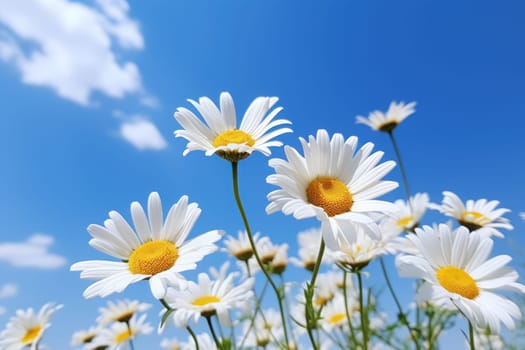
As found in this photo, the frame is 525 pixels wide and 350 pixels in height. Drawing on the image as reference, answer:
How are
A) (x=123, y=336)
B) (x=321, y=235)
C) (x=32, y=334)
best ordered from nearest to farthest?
(x=321, y=235) → (x=32, y=334) → (x=123, y=336)

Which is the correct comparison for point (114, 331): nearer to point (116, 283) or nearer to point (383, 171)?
point (116, 283)

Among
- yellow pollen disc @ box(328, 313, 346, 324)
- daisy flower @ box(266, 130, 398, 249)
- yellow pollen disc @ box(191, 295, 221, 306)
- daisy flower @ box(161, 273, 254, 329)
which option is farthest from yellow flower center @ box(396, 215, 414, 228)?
daisy flower @ box(266, 130, 398, 249)

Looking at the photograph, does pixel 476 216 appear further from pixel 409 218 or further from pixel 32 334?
pixel 32 334

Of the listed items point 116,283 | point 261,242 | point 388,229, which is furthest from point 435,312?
point 116,283

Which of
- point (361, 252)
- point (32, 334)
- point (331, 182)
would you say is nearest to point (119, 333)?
point (32, 334)

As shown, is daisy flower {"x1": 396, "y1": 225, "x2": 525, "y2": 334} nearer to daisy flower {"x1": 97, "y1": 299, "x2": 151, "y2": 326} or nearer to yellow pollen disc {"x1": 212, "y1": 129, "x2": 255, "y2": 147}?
yellow pollen disc {"x1": 212, "y1": 129, "x2": 255, "y2": 147}

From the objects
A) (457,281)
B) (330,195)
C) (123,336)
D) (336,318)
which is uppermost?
(123,336)
